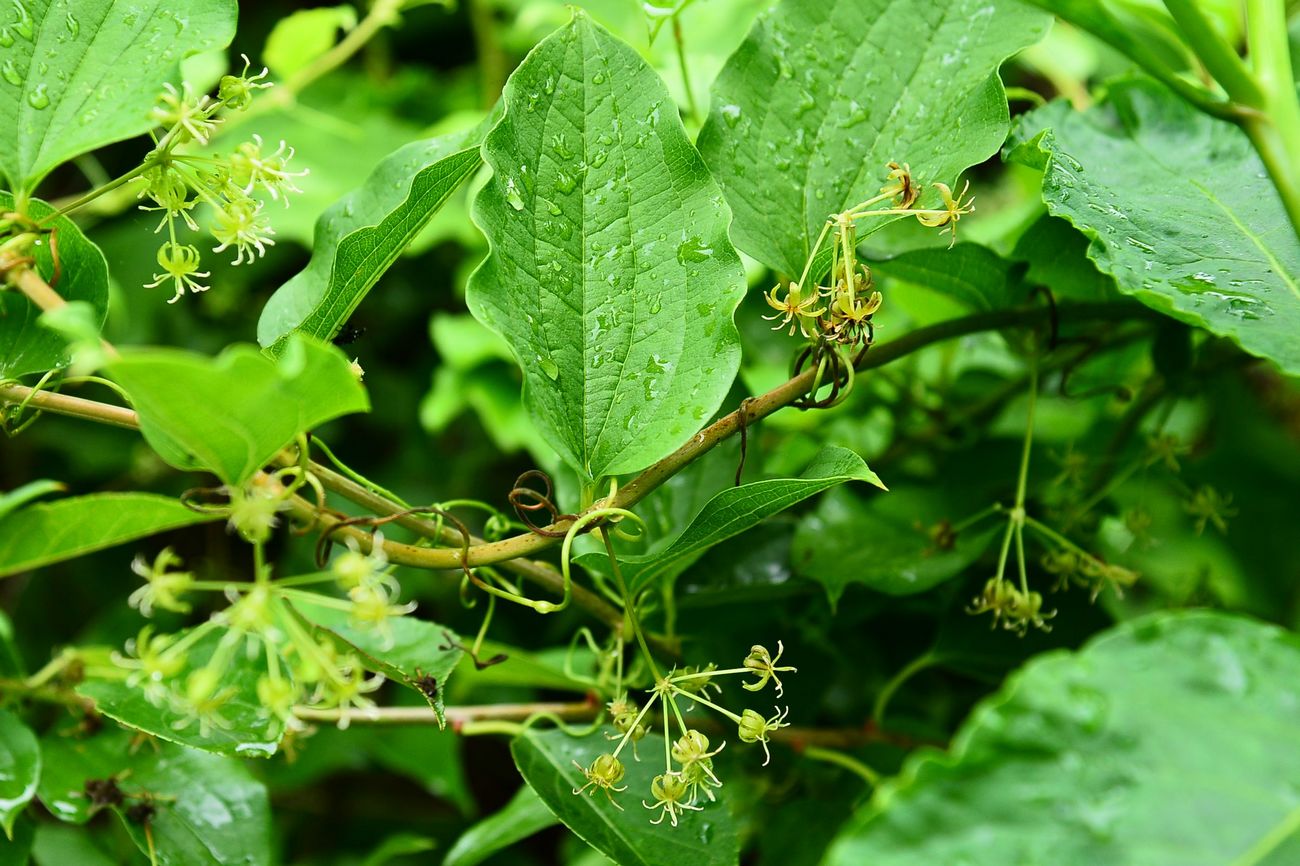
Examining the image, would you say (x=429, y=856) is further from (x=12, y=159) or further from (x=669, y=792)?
(x=12, y=159)

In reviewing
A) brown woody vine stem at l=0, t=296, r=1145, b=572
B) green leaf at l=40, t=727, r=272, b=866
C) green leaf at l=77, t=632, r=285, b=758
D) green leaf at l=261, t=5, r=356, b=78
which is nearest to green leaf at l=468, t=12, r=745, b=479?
brown woody vine stem at l=0, t=296, r=1145, b=572

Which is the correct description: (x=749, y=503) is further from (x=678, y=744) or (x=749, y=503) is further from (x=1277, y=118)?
(x=1277, y=118)

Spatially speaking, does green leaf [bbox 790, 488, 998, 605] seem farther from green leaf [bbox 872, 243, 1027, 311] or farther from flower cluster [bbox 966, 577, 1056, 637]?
green leaf [bbox 872, 243, 1027, 311]

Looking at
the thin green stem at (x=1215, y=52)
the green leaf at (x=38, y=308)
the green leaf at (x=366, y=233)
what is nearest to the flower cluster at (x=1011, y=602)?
the thin green stem at (x=1215, y=52)

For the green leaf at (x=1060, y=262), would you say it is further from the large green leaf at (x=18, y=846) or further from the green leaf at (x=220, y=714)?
the large green leaf at (x=18, y=846)

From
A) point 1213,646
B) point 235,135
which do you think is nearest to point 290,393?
point 1213,646

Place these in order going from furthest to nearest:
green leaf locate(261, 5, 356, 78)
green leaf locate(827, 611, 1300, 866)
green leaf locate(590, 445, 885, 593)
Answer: green leaf locate(261, 5, 356, 78), green leaf locate(590, 445, 885, 593), green leaf locate(827, 611, 1300, 866)
